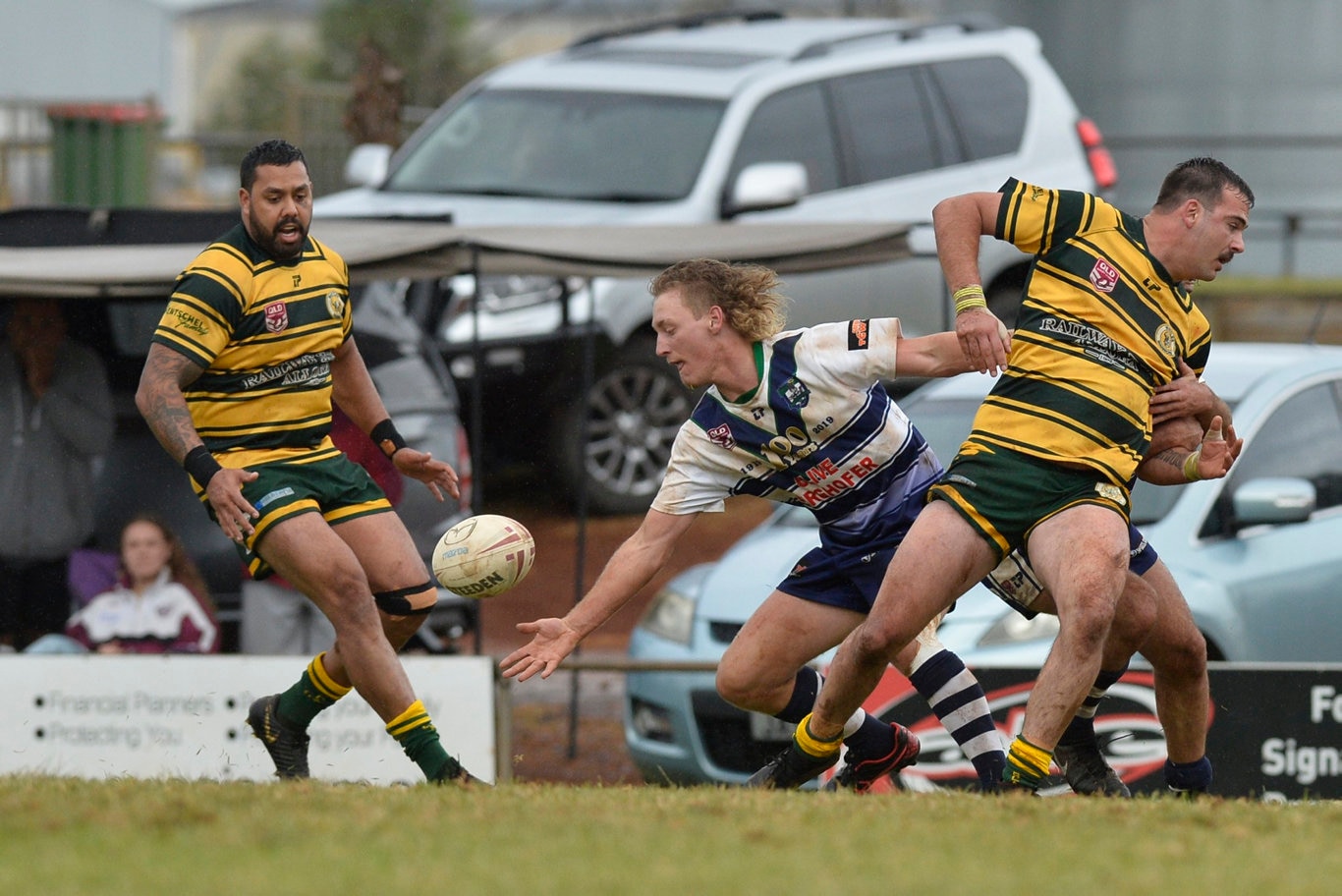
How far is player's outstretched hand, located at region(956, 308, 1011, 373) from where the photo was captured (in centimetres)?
588

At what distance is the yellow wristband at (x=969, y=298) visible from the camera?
5980 millimetres

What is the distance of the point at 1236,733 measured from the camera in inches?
331

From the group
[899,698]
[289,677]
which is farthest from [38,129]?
[899,698]

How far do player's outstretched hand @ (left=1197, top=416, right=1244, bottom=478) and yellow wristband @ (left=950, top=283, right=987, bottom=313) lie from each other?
38.2 inches

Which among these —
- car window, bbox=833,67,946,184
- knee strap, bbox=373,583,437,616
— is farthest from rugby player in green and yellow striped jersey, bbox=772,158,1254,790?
car window, bbox=833,67,946,184

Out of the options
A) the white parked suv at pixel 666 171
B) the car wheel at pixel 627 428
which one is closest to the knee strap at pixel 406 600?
the white parked suv at pixel 666 171

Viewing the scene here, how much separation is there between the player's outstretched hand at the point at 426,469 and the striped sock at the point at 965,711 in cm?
189

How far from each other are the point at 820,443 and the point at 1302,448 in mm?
3654

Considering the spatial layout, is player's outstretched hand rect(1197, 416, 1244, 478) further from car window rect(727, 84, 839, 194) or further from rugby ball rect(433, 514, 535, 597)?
car window rect(727, 84, 839, 194)

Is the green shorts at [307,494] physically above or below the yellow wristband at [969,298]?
below

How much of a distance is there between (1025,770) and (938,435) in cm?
362

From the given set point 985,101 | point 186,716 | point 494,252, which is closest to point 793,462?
point 494,252

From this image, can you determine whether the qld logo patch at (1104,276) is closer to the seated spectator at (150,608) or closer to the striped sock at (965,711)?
the striped sock at (965,711)

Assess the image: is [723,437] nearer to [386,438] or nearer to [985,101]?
[386,438]
